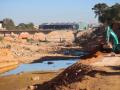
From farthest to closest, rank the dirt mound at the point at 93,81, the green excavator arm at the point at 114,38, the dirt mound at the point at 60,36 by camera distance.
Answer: the dirt mound at the point at 60,36 → the green excavator arm at the point at 114,38 → the dirt mound at the point at 93,81

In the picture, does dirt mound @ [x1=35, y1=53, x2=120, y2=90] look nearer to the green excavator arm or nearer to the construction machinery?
the green excavator arm

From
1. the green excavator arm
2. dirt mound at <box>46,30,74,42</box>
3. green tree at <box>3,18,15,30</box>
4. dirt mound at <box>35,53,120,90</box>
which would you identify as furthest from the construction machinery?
green tree at <box>3,18,15,30</box>

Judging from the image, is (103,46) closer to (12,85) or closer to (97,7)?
(12,85)

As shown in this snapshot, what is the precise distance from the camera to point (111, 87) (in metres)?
16.2

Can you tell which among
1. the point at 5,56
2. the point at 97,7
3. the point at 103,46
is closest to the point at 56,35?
the point at 97,7

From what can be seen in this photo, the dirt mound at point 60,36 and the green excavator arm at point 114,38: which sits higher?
the green excavator arm at point 114,38

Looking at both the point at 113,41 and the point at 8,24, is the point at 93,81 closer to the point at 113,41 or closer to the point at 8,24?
the point at 113,41

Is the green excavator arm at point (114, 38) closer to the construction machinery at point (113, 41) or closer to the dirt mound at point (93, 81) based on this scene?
the construction machinery at point (113, 41)

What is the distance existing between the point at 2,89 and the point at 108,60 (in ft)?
30.0

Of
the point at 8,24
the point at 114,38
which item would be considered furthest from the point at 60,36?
the point at 114,38

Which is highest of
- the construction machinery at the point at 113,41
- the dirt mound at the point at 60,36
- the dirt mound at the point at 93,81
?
the construction machinery at the point at 113,41

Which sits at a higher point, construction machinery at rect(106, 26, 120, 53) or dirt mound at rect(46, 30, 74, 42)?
construction machinery at rect(106, 26, 120, 53)

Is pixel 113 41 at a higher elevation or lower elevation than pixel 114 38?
lower

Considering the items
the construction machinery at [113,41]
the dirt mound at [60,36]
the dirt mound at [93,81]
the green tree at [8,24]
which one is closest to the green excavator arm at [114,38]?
the construction machinery at [113,41]
